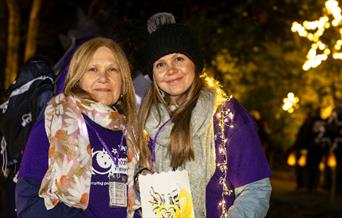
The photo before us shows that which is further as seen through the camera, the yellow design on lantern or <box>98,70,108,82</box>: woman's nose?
<box>98,70,108,82</box>: woman's nose

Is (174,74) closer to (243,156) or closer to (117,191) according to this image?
(243,156)

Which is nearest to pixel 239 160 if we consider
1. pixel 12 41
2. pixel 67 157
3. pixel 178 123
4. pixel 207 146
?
pixel 207 146

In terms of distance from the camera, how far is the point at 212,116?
3.12m

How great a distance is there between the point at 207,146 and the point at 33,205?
89 cm

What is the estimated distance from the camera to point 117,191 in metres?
3.03

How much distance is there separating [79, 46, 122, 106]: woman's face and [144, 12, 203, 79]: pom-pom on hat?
→ 23 centimetres

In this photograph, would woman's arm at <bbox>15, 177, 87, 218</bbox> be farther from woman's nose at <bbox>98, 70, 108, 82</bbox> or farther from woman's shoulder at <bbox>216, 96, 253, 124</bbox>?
woman's shoulder at <bbox>216, 96, 253, 124</bbox>

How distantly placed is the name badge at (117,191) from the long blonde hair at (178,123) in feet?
0.56

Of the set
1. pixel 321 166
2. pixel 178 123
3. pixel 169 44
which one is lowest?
pixel 321 166

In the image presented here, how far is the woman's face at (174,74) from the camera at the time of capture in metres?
3.29

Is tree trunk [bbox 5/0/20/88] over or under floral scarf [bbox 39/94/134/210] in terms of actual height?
over

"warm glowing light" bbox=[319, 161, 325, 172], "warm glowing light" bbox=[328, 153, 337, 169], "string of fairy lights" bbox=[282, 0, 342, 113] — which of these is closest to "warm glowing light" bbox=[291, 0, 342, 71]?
"string of fairy lights" bbox=[282, 0, 342, 113]

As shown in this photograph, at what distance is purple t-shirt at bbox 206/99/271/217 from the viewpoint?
303cm

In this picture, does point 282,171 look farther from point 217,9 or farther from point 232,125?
point 232,125
